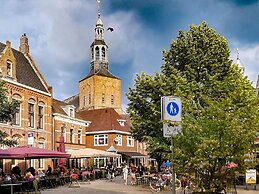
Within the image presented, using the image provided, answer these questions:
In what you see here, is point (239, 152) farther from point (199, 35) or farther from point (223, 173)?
point (199, 35)

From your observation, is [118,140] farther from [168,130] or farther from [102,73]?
[168,130]

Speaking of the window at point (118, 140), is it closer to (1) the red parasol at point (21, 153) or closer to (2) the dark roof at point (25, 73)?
(2) the dark roof at point (25, 73)

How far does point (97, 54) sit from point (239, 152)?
7578 centimetres

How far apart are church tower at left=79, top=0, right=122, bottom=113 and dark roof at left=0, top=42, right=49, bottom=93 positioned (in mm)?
44575

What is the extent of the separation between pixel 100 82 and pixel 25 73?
156 ft

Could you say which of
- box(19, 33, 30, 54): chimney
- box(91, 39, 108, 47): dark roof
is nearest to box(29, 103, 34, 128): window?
box(19, 33, 30, 54): chimney

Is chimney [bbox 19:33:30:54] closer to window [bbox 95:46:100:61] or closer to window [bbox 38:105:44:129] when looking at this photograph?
window [bbox 38:105:44:129]

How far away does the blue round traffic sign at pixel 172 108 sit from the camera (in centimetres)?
998

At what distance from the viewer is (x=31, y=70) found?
41.1 m

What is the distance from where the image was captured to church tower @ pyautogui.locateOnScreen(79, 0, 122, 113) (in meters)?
86.1

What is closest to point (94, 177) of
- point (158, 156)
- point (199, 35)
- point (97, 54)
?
point (158, 156)

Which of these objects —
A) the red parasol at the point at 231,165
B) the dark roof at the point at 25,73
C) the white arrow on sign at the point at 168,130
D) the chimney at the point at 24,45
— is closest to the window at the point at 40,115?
the dark roof at the point at 25,73

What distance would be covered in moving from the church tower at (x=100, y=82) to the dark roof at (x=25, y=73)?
44.6m

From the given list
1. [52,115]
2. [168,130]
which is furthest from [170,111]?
[52,115]
